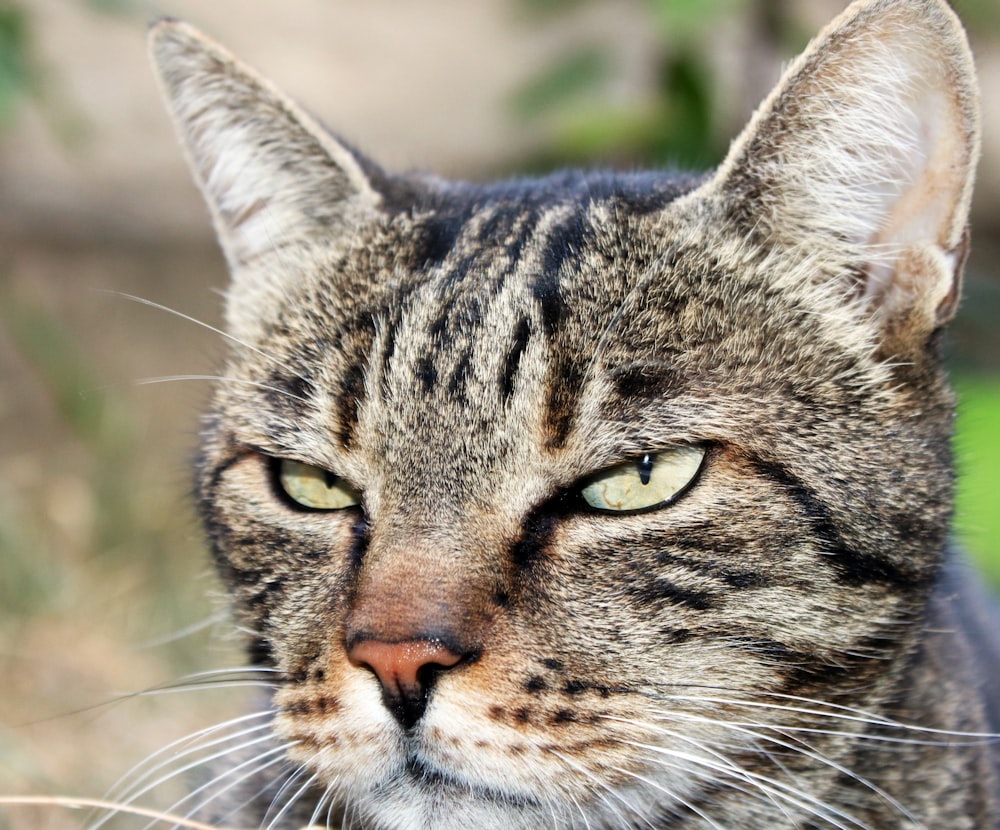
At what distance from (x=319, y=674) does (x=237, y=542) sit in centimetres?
42

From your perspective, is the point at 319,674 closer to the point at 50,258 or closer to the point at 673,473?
the point at 673,473

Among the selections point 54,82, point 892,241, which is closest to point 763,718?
point 892,241

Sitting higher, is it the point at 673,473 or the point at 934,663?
the point at 673,473

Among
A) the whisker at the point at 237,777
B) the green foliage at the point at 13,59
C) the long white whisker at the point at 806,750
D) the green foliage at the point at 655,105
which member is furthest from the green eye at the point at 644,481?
the green foliage at the point at 655,105

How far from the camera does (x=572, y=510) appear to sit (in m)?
1.94

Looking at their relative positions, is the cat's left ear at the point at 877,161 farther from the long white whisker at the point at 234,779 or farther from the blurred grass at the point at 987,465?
the blurred grass at the point at 987,465

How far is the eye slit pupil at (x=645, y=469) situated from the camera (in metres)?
1.94

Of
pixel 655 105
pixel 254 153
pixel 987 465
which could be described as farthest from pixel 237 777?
pixel 655 105

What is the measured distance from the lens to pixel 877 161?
2.11 m

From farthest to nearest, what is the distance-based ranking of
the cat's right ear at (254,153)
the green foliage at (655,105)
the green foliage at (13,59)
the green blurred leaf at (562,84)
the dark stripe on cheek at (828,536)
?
the green blurred leaf at (562,84) < the green foliage at (655,105) < the green foliage at (13,59) < the cat's right ear at (254,153) < the dark stripe on cheek at (828,536)

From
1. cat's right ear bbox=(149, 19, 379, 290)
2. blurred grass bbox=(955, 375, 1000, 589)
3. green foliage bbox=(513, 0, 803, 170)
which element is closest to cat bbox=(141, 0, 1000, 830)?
cat's right ear bbox=(149, 19, 379, 290)

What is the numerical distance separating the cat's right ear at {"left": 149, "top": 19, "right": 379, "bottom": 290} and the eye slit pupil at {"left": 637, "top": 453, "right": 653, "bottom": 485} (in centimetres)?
87

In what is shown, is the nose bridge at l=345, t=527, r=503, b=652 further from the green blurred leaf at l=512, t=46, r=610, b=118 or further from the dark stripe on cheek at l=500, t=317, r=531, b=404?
the green blurred leaf at l=512, t=46, r=610, b=118

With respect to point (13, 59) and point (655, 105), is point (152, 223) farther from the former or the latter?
point (655, 105)
